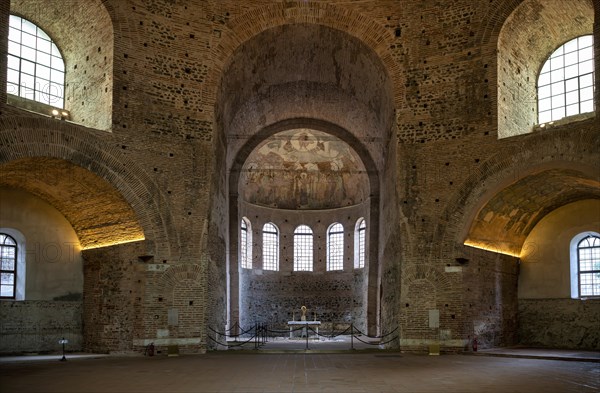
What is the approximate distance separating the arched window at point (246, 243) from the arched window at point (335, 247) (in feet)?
15.6

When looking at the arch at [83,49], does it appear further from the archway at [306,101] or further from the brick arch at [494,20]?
the brick arch at [494,20]

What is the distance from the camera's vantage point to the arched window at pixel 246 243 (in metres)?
36.4

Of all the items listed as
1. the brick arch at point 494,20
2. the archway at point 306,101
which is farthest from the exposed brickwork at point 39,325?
the brick arch at point 494,20

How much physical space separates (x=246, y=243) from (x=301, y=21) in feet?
55.9

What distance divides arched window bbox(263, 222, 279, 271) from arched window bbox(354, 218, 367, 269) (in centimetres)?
468

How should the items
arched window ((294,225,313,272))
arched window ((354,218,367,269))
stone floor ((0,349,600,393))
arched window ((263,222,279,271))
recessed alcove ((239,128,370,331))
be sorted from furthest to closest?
arched window ((294,225,313,272)) < arched window ((263,222,279,271)) < arched window ((354,218,367,269)) < recessed alcove ((239,128,370,331)) < stone floor ((0,349,600,393))

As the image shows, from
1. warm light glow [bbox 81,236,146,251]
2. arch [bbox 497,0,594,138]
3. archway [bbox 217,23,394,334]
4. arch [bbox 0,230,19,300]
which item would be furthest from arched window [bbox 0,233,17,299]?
arch [bbox 497,0,594,138]

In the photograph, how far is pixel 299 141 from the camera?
119ft

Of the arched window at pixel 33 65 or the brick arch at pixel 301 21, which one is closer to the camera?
the arched window at pixel 33 65

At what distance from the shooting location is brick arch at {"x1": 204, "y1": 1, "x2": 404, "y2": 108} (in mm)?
21891

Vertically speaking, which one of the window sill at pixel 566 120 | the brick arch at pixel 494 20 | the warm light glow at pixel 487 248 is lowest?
the warm light glow at pixel 487 248

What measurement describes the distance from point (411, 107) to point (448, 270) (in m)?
5.66

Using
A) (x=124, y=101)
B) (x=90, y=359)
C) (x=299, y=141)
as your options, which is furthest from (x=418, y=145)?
(x=299, y=141)

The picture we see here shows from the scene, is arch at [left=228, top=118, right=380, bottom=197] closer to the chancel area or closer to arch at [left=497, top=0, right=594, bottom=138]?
the chancel area
